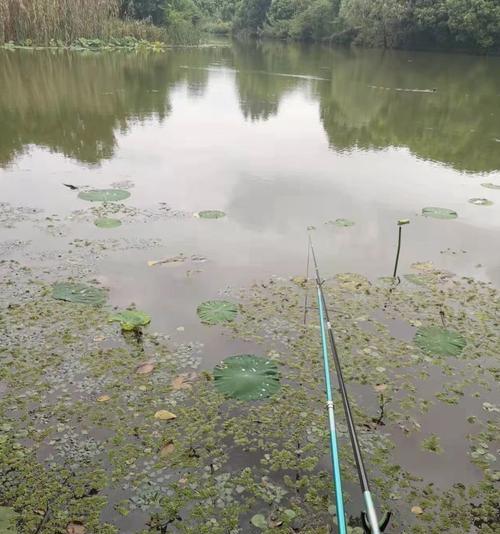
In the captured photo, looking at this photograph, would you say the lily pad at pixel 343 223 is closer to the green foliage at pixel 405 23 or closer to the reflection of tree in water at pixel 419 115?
the reflection of tree in water at pixel 419 115

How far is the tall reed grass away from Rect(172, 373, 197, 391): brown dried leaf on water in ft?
67.0

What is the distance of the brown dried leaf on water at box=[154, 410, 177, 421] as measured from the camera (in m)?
2.78

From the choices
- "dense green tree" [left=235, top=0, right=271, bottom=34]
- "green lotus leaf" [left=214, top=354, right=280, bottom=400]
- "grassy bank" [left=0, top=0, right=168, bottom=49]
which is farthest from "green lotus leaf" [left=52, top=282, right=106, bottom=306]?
"dense green tree" [left=235, top=0, right=271, bottom=34]

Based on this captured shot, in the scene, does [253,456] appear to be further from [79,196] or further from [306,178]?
[306,178]

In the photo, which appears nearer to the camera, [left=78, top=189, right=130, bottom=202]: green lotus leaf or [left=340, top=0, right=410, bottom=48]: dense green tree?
[left=78, top=189, right=130, bottom=202]: green lotus leaf

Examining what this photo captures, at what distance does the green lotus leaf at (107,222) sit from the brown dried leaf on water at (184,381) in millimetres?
2722

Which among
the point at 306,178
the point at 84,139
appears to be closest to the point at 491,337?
the point at 306,178

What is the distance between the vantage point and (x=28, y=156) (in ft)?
25.1

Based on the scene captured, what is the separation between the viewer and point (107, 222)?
213 inches

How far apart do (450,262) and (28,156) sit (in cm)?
639

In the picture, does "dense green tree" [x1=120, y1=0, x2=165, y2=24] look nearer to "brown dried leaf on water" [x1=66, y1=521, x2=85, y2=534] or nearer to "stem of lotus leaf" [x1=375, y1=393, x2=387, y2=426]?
"stem of lotus leaf" [x1=375, y1=393, x2=387, y2=426]

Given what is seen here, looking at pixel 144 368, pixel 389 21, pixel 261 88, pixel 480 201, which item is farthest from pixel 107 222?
pixel 389 21

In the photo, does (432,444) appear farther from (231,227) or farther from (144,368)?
(231,227)

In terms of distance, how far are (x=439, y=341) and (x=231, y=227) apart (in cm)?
272
